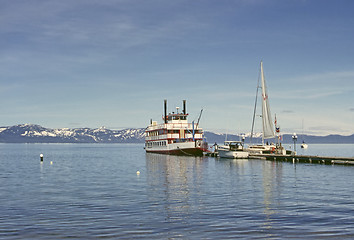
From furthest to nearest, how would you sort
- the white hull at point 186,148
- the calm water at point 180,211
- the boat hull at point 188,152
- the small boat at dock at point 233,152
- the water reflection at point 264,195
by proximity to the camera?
the boat hull at point 188,152, the white hull at point 186,148, the small boat at dock at point 233,152, the water reflection at point 264,195, the calm water at point 180,211

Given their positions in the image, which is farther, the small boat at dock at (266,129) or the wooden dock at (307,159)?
the small boat at dock at (266,129)

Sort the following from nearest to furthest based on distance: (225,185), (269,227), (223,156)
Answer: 1. (269,227)
2. (225,185)
3. (223,156)

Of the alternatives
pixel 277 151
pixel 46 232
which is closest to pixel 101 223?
pixel 46 232

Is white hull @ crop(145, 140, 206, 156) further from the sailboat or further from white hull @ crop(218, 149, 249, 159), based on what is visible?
the sailboat

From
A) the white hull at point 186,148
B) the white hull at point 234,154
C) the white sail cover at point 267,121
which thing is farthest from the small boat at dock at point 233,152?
the white hull at point 186,148

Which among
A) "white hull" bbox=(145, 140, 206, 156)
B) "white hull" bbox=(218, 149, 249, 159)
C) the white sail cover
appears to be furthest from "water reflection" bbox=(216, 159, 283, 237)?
"white hull" bbox=(145, 140, 206, 156)

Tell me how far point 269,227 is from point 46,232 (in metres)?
12.8

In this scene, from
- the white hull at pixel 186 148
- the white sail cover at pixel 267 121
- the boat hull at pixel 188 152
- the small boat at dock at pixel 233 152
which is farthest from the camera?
the boat hull at pixel 188 152

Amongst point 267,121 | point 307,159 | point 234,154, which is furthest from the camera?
point 234,154

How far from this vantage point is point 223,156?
10538cm

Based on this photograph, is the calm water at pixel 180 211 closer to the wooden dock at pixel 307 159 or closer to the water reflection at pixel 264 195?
the water reflection at pixel 264 195

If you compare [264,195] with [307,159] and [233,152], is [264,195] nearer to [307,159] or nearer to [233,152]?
[307,159]

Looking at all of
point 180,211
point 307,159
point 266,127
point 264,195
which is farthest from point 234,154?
point 180,211

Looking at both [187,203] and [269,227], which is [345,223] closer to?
[269,227]
